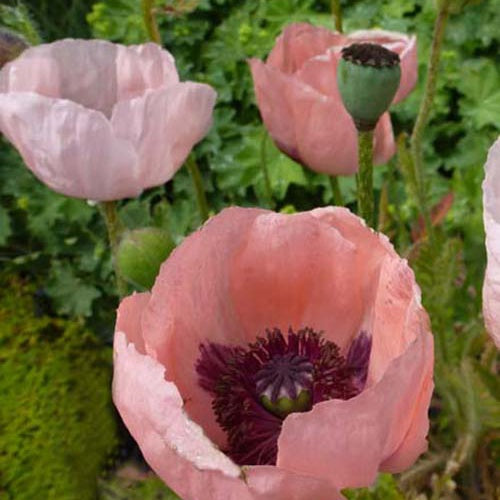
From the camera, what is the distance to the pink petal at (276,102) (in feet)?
2.49

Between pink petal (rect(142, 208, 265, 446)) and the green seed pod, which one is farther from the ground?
the green seed pod

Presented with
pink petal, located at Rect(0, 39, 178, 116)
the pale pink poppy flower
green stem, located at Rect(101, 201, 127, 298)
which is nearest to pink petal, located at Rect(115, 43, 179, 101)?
pink petal, located at Rect(0, 39, 178, 116)

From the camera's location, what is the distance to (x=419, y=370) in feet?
1.50

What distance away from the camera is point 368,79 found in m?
0.61

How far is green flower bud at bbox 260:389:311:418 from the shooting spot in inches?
21.7

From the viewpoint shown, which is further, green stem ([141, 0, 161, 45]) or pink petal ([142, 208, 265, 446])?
green stem ([141, 0, 161, 45])

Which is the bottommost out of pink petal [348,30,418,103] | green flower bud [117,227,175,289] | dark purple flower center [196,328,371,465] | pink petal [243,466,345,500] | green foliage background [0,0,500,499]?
green foliage background [0,0,500,499]

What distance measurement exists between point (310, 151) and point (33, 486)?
505mm

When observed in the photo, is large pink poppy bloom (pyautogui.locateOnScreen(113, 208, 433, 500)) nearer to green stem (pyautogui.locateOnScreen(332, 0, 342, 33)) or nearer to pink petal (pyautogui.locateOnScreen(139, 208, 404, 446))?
pink petal (pyautogui.locateOnScreen(139, 208, 404, 446))

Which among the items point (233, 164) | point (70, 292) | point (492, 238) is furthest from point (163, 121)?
point (233, 164)

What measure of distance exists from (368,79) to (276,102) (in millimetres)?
173

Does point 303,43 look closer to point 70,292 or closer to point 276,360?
point 276,360

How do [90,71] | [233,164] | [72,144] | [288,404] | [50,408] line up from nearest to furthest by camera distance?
[288,404] → [72,144] → [90,71] → [50,408] → [233,164]

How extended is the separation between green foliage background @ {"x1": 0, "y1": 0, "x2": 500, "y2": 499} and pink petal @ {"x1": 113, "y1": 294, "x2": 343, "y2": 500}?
0.64 m
